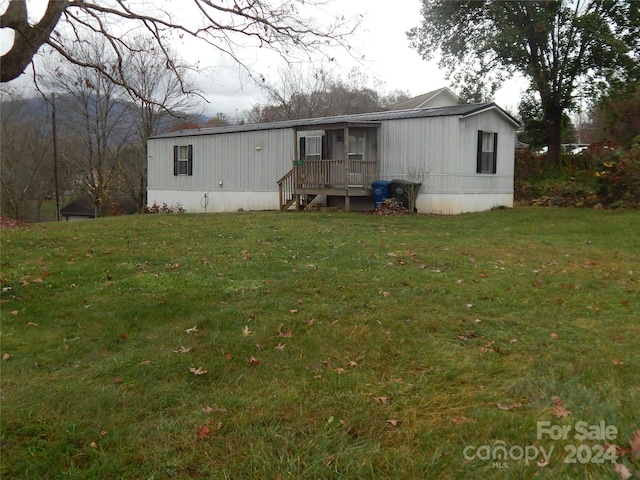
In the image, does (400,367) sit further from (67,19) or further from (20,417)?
(67,19)

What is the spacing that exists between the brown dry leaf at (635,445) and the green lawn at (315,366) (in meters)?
0.04

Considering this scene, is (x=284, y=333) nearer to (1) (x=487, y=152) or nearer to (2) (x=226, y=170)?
(1) (x=487, y=152)

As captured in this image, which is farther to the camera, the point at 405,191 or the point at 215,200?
the point at 215,200

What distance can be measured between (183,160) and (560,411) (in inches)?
891

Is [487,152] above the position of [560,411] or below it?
above

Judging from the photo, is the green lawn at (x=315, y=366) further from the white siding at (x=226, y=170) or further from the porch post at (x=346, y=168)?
the white siding at (x=226, y=170)

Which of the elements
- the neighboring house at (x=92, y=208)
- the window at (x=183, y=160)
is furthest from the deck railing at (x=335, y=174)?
the neighboring house at (x=92, y=208)

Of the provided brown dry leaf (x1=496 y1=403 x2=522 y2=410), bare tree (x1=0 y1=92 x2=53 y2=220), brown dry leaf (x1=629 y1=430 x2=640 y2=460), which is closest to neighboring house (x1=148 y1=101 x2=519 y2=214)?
brown dry leaf (x1=496 y1=403 x2=522 y2=410)

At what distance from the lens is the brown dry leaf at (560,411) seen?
10.6 ft

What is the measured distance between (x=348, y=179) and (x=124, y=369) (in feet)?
45.7

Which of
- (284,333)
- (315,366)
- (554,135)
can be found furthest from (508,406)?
(554,135)

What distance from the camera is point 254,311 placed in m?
5.32

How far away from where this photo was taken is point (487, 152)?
18219mm

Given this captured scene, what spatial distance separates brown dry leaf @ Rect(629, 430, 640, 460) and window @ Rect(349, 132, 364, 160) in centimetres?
1642
